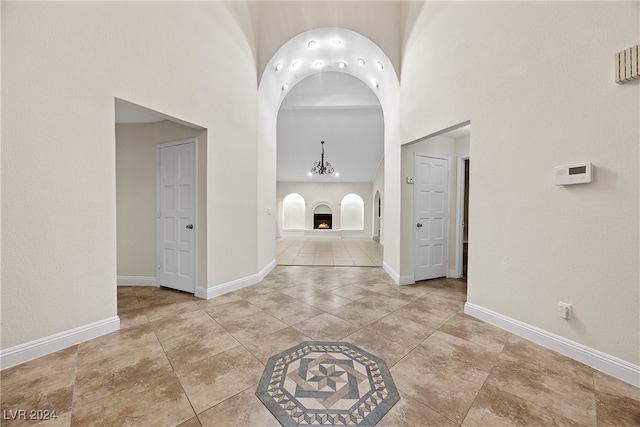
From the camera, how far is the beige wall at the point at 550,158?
5.39 ft

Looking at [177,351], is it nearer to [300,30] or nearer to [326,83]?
[300,30]

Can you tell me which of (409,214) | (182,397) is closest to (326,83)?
(409,214)

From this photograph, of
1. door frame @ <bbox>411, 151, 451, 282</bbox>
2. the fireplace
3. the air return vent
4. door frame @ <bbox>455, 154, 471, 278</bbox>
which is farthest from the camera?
the fireplace

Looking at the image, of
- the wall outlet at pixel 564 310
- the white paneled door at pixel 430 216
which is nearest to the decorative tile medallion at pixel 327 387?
the wall outlet at pixel 564 310

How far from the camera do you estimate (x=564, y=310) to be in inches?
74.8

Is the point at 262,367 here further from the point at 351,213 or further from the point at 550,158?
the point at 351,213

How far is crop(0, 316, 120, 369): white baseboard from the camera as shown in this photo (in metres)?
1.69

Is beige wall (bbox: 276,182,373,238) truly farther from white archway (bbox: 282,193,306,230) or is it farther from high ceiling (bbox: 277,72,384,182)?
white archway (bbox: 282,193,306,230)

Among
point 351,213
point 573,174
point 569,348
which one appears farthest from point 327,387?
Result: point 351,213

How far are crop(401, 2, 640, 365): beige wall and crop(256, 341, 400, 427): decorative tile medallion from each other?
1.66 meters

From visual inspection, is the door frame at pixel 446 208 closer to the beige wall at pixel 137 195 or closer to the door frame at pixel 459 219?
the door frame at pixel 459 219

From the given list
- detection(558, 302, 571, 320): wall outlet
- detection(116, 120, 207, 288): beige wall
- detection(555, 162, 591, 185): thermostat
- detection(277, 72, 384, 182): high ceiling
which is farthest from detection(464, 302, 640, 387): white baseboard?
detection(277, 72, 384, 182): high ceiling

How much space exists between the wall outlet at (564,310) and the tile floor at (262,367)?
33cm

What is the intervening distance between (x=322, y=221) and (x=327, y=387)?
9.87 meters
